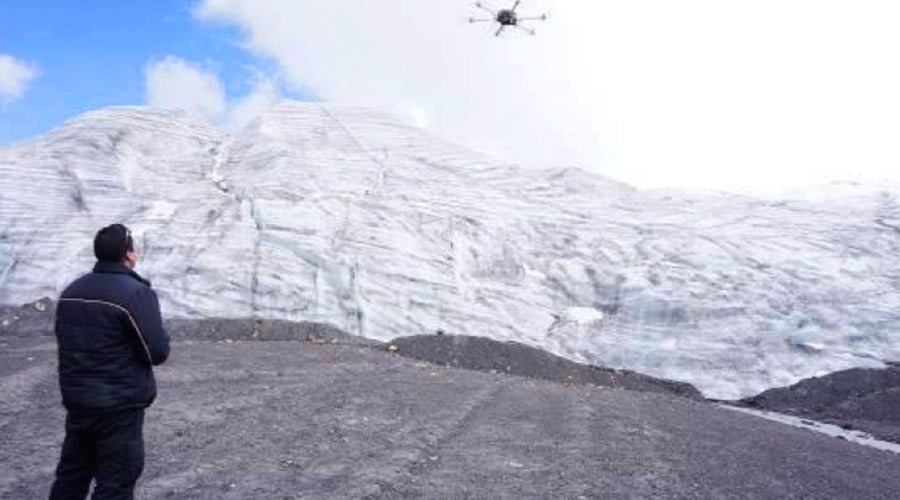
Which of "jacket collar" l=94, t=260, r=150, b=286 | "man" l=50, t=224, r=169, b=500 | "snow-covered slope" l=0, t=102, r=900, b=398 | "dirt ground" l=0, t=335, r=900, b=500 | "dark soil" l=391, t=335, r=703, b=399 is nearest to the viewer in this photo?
"man" l=50, t=224, r=169, b=500

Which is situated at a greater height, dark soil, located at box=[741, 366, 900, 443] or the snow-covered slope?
the snow-covered slope

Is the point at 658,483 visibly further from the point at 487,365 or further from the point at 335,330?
the point at 335,330

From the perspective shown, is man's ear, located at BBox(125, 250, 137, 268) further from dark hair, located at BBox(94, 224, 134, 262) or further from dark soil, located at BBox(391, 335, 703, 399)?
dark soil, located at BBox(391, 335, 703, 399)

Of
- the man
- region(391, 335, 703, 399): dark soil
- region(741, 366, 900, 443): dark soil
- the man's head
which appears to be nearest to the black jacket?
the man

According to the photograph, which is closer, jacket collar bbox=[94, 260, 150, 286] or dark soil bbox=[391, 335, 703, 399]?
jacket collar bbox=[94, 260, 150, 286]

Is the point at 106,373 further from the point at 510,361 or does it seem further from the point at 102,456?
the point at 510,361

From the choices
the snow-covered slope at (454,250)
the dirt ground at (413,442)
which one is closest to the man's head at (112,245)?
the dirt ground at (413,442)

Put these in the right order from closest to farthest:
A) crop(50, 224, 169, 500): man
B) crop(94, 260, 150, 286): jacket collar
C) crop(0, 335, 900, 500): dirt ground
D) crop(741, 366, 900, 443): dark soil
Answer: crop(50, 224, 169, 500): man
crop(94, 260, 150, 286): jacket collar
crop(0, 335, 900, 500): dirt ground
crop(741, 366, 900, 443): dark soil
